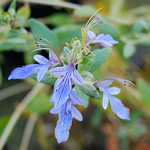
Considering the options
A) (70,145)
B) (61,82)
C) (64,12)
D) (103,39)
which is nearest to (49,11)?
(64,12)

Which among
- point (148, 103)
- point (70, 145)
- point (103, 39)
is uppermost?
point (103, 39)

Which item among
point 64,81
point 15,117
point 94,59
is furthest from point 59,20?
point 64,81

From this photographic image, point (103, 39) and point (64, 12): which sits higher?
point (103, 39)

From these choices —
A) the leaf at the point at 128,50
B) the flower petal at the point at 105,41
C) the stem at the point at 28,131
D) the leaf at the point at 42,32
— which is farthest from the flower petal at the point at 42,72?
the stem at the point at 28,131

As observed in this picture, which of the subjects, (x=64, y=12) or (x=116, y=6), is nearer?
(x=116, y=6)

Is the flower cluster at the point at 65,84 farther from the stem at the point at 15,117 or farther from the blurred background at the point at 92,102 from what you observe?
the blurred background at the point at 92,102

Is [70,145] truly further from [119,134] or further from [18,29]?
[18,29]

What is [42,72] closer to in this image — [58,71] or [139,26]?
[58,71]
